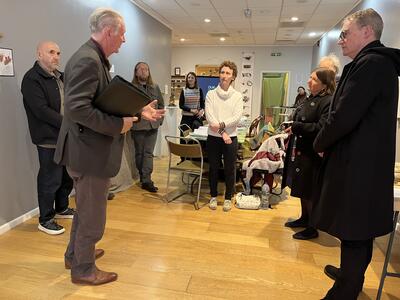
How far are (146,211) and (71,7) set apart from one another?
2.36 m

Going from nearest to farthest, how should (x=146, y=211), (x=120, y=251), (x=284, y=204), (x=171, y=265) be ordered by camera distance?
(x=171, y=265) → (x=120, y=251) → (x=146, y=211) → (x=284, y=204)

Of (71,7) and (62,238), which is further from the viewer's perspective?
(71,7)

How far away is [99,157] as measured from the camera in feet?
5.61

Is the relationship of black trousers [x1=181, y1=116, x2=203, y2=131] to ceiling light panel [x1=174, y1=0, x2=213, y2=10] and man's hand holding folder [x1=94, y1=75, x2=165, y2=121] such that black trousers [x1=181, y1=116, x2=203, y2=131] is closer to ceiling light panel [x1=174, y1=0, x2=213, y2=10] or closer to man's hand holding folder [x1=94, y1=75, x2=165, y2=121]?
ceiling light panel [x1=174, y1=0, x2=213, y2=10]

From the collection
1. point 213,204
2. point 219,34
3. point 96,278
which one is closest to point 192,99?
point 213,204

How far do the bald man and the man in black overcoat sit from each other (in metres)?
2.12

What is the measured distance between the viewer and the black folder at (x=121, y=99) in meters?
1.55

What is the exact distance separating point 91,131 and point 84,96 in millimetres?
198

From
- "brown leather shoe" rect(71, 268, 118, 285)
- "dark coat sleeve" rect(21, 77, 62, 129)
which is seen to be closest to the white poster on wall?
"dark coat sleeve" rect(21, 77, 62, 129)

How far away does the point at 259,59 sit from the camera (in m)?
9.80

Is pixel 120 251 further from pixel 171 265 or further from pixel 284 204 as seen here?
pixel 284 204

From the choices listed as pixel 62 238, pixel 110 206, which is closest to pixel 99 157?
pixel 62 238

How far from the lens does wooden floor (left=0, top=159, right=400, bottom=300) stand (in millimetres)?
1953

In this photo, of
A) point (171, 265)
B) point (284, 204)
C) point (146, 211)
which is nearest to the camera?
point (171, 265)
